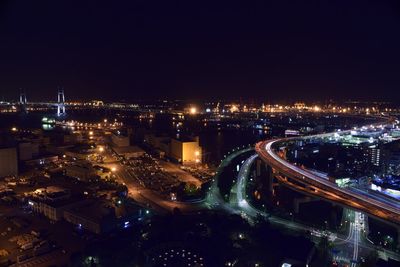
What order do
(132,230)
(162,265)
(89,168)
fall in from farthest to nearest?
(89,168)
(132,230)
(162,265)

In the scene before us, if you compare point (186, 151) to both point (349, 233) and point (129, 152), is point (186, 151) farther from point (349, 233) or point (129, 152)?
point (349, 233)

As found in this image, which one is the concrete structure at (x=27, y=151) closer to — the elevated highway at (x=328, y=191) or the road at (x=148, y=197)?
the road at (x=148, y=197)

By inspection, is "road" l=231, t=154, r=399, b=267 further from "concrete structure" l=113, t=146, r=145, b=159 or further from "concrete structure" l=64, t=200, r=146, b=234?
"concrete structure" l=113, t=146, r=145, b=159

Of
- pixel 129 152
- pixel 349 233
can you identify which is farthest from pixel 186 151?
pixel 349 233

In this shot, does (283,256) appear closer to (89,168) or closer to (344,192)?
(344,192)

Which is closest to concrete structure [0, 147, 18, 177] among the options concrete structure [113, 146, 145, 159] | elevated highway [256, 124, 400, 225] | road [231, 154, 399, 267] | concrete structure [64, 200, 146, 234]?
concrete structure [113, 146, 145, 159]

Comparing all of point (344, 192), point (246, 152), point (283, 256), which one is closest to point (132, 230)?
point (283, 256)
